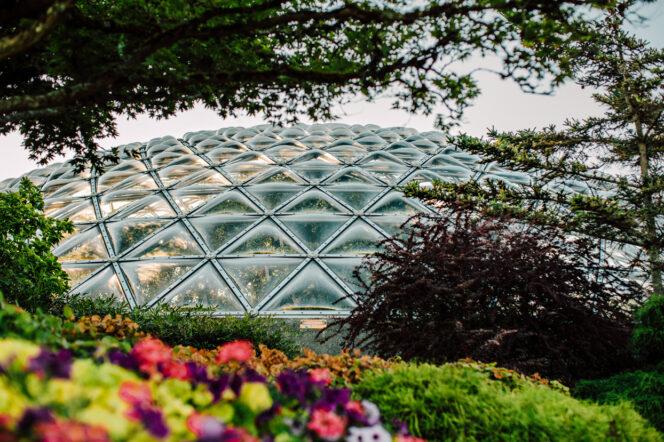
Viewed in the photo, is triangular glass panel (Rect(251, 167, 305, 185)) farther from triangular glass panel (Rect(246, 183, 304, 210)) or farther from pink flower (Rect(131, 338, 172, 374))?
pink flower (Rect(131, 338, 172, 374))

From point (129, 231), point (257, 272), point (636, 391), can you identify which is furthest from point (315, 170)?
point (636, 391)

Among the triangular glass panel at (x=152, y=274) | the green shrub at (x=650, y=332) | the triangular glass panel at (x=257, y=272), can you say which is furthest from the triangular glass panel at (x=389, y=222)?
the green shrub at (x=650, y=332)

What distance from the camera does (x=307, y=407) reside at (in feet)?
6.59

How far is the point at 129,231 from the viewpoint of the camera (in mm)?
10281

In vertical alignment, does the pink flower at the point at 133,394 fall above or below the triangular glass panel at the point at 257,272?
above

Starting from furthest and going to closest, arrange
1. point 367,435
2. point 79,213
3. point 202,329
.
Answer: point 79,213, point 202,329, point 367,435

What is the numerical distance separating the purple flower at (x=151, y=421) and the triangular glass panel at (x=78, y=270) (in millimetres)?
8932

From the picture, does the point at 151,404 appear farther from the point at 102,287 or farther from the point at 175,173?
the point at 175,173

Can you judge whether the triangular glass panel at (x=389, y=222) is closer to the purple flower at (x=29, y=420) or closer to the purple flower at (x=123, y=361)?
the purple flower at (x=123, y=361)

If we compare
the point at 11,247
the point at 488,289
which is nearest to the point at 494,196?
the point at 488,289

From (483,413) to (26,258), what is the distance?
25.8 feet

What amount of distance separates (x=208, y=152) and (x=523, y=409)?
620 inches

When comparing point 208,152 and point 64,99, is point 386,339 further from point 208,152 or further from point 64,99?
point 208,152

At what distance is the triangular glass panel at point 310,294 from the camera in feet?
26.0
